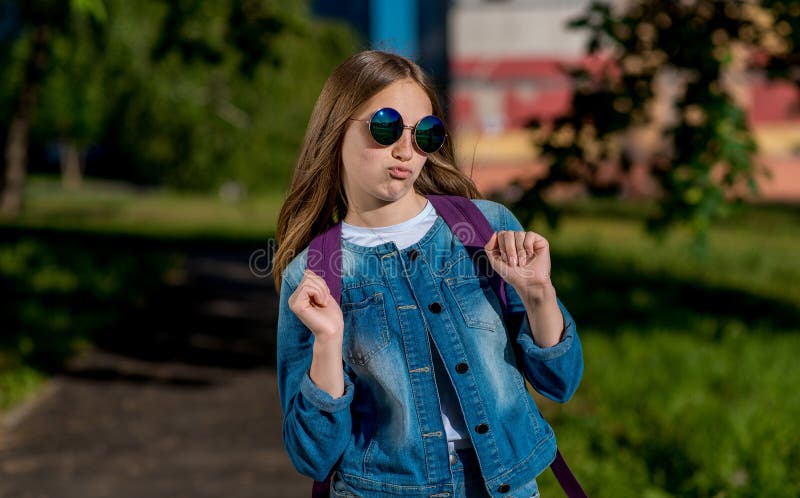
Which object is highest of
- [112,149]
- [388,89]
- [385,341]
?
[388,89]

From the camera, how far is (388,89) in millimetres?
1981

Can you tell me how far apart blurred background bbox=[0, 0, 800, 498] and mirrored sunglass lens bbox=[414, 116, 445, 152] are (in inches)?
11.2

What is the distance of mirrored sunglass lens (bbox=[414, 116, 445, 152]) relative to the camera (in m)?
1.92

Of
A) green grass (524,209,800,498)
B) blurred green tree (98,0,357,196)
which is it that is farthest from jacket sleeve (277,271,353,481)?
blurred green tree (98,0,357,196)

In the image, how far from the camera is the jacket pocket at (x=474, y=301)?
201cm

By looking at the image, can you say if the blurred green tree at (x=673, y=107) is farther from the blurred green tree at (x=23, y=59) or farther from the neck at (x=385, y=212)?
the blurred green tree at (x=23, y=59)

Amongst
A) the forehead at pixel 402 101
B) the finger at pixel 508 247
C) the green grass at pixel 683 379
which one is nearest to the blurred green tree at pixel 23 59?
the green grass at pixel 683 379

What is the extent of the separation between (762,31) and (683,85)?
668mm

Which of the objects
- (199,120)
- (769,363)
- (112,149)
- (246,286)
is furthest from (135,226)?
(112,149)

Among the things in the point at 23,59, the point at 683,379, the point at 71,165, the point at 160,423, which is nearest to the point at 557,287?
the point at 683,379

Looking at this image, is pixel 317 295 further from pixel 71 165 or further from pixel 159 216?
pixel 71 165

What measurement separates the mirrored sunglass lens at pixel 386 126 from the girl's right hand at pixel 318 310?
1.05 feet

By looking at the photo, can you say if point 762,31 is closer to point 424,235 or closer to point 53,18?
point 424,235

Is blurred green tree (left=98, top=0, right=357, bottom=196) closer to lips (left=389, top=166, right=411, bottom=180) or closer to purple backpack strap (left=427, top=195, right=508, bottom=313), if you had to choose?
purple backpack strap (left=427, top=195, right=508, bottom=313)
